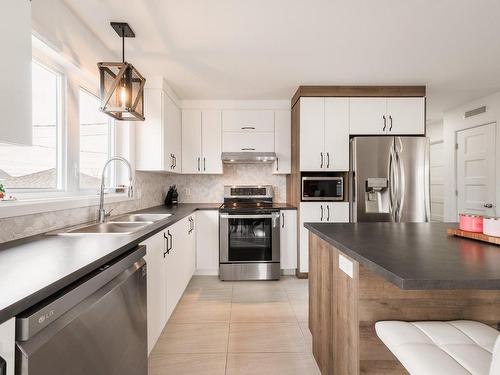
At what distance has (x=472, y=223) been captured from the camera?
1.35m

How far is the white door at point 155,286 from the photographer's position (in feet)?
5.73

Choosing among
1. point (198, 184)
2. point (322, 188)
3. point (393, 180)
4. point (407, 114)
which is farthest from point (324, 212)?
point (198, 184)

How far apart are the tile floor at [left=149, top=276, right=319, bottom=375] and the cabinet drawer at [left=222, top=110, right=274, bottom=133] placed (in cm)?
204

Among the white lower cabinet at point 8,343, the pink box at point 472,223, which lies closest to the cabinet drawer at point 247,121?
the pink box at point 472,223

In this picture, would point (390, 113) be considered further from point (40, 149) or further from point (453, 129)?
point (40, 149)

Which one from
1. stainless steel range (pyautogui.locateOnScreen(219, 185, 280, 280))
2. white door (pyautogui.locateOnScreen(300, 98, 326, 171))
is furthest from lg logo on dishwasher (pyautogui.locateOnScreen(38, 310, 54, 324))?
white door (pyautogui.locateOnScreen(300, 98, 326, 171))

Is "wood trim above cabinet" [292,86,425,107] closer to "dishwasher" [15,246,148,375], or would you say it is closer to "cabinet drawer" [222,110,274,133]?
→ "cabinet drawer" [222,110,274,133]

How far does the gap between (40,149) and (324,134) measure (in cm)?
280

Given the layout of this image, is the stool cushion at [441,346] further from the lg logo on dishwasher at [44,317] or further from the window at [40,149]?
the window at [40,149]

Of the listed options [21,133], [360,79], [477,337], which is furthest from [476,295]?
[360,79]

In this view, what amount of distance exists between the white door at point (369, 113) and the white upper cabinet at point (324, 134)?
0.28ft

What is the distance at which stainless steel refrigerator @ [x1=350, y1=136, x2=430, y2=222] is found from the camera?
3193 millimetres

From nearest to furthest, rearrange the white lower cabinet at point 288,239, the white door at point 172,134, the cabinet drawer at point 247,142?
the white door at point 172,134 < the white lower cabinet at point 288,239 < the cabinet drawer at point 247,142

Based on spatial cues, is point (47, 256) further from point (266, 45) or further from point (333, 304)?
Result: point (266, 45)
